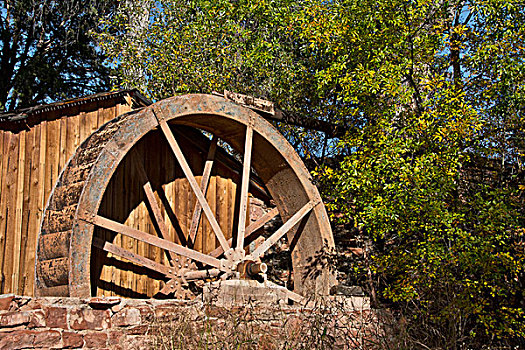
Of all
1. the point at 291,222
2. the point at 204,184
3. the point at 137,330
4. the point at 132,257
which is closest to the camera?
the point at 137,330

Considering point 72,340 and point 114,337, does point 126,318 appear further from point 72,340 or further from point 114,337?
point 72,340

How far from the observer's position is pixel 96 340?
4.41 metres

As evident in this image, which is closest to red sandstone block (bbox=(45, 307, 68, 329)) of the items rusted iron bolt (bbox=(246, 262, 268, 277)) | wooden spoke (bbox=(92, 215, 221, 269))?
wooden spoke (bbox=(92, 215, 221, 269))

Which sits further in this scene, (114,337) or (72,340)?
(114,337)

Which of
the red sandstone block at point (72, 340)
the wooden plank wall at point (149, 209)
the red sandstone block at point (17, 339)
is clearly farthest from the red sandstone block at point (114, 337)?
the wooden plank wall at point (149, 209)

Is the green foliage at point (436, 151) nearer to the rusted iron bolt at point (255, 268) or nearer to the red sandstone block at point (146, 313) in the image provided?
the rusted iron bolt at point (255, 268)

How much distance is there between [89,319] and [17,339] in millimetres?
607

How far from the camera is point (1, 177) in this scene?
6168 millimetres

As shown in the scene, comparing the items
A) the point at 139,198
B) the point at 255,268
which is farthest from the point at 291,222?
the point at 139,198

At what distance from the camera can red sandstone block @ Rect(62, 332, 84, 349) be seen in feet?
13.9

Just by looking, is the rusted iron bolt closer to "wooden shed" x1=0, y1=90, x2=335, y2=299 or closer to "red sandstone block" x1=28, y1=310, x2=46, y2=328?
"wooden shed" x1=0, y1=90, x2=335, y2=299

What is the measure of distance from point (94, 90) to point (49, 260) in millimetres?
9474

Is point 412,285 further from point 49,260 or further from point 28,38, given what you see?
point 28,38

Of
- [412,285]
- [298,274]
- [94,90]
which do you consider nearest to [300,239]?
[298,274]
